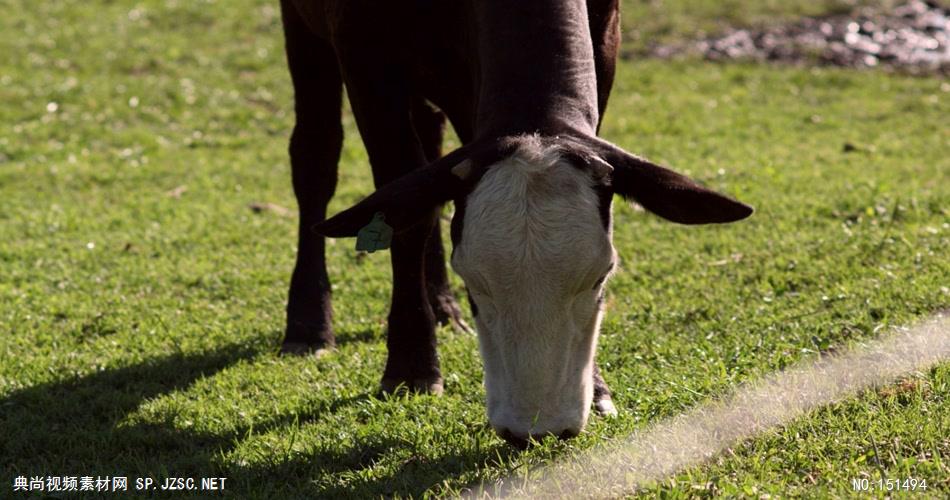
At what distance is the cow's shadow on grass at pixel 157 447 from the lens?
467 cm

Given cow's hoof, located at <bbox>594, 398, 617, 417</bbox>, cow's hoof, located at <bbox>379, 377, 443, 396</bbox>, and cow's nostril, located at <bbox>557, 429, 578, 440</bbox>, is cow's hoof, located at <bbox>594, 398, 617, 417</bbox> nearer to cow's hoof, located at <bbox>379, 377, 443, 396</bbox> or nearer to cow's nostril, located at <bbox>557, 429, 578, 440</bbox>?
cow's nostril, located at <bbox>557, 429, 578, 440</bbox>

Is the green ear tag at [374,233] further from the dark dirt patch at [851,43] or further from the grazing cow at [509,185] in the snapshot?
the dark dirt patch at [851,43]

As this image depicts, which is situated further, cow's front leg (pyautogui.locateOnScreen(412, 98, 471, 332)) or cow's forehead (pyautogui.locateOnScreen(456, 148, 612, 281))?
cow's front leg (pyautogui.locateOnScreen(412, 98, 471, 332))

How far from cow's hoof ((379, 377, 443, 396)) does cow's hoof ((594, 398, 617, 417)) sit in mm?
890

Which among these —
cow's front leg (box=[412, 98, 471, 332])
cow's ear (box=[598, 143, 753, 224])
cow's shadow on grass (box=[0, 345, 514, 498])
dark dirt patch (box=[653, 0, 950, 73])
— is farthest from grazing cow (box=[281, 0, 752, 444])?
dark dirt patch (box=[653, 0, 950, 73])

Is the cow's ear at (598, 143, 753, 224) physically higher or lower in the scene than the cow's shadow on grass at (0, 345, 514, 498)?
higher

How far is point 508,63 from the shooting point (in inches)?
189

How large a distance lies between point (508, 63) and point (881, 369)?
1986 millimetres

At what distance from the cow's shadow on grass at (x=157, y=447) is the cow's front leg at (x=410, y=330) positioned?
0.71 ft

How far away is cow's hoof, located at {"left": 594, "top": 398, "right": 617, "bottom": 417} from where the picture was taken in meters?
5.00

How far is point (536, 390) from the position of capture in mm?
4328

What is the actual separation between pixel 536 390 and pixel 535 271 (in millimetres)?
438

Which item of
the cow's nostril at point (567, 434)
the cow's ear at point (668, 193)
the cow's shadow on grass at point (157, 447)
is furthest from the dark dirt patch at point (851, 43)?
the cow's nostril at point (567, 434)

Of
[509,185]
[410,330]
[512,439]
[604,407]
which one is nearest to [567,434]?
[512,439]
